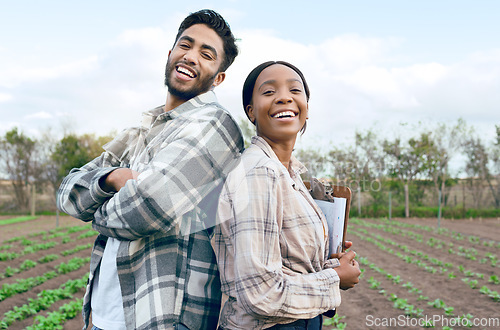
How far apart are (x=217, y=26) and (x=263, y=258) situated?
92cm

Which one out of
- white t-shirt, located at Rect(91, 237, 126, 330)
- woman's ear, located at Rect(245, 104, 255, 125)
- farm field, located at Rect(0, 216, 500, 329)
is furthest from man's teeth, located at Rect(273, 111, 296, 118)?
farm field, located at Rect(0, 216, 500, 329)

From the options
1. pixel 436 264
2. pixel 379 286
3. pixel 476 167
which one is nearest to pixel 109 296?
pixel 379 286

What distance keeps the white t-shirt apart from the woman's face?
639 millimetres

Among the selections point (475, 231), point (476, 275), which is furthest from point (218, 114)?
point (475, 231)

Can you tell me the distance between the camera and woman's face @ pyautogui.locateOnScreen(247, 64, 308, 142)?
140 centimetres

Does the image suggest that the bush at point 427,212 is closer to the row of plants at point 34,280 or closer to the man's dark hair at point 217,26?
the row of plants at point 34,280

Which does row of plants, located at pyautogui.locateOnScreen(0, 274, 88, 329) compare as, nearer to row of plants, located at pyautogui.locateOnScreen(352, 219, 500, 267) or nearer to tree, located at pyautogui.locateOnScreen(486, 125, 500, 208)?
row of plants, located at pyautogui.locateOnScreen(352, 219, 500, 267)

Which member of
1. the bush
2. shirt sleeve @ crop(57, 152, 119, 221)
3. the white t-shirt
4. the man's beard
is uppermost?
the man's beard

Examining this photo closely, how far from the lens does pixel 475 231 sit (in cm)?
1257

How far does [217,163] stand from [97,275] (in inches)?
22.6

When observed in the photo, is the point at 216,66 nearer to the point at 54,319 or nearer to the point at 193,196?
the point at 193,196

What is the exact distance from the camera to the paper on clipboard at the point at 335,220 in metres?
1.42

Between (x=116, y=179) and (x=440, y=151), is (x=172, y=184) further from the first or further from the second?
(x=440, y=151)

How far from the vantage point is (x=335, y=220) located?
4.68ft
